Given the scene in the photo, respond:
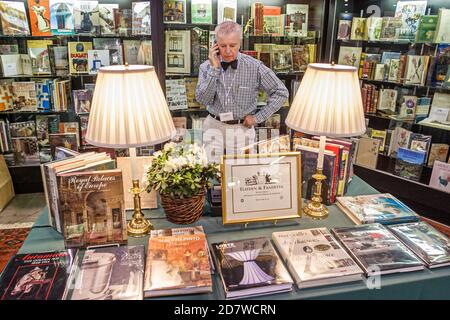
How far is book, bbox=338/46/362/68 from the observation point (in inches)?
150

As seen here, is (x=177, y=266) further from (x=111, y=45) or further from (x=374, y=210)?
(x=111, y=45)

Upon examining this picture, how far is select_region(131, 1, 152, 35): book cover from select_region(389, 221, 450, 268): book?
2.74 meters

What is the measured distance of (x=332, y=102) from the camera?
154 cm

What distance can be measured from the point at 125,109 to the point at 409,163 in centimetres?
309

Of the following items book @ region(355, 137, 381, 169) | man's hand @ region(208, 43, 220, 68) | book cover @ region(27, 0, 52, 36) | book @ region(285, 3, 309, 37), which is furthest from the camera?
book @ region(355, 137, 381, 169)

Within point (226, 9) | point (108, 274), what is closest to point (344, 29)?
point (226, 9)

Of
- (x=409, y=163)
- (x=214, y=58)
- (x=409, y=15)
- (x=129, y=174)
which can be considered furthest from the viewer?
(x=409, y=163)

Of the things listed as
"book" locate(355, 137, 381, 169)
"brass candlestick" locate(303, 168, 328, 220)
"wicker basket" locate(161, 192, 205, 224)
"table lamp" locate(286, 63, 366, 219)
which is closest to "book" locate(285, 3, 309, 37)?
"book" locate(355, 137, 381, 169)

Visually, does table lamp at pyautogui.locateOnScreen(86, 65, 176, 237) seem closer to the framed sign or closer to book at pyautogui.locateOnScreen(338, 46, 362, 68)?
the framed sign

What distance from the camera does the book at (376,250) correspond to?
4.35 feet

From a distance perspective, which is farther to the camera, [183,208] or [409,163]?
[409,163]

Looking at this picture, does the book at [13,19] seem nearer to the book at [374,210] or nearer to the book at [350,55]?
the book at [350,55]

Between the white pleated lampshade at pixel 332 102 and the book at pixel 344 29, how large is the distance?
8.08 feet

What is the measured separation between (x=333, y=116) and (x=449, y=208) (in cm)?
229
